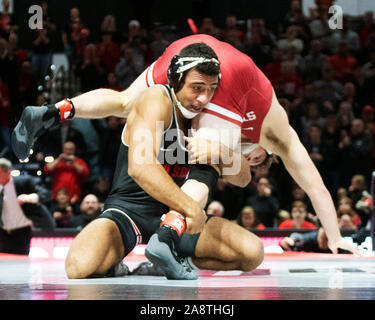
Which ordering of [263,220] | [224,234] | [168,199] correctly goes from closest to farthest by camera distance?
[168,199], [224,234], [263,220]

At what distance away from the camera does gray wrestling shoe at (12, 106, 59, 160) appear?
393cm

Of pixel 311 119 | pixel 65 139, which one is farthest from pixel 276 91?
pixel 65 139

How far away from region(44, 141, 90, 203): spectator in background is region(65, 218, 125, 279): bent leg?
4.06 meters

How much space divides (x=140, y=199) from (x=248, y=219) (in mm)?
3309

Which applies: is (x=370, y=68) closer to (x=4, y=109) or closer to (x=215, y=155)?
(x=4, y=109)

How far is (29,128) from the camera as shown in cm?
394

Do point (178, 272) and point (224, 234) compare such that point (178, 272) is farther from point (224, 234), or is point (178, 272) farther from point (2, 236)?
point (2, 236)

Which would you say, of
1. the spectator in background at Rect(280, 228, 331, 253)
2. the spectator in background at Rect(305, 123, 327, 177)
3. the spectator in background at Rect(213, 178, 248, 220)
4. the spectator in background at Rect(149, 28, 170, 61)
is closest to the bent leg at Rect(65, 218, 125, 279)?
the spectator in background at Rect(280, 228, 331, 253)

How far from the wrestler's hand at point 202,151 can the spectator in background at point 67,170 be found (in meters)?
4.34

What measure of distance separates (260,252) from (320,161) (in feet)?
14.7

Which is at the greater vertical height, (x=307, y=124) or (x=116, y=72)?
(x=116, y=72)

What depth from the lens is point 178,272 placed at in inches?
128

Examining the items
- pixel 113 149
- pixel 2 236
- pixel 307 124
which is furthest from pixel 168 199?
pixel 307 124
